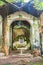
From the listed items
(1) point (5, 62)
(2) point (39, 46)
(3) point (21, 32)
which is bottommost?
(1) point (5, 62)

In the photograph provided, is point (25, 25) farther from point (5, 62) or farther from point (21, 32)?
point (5, 62)

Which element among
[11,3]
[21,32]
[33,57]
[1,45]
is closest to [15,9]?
[11,3]

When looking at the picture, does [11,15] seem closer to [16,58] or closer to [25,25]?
[25,25]

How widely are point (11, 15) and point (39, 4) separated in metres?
0.44

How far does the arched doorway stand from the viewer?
295 centimetres

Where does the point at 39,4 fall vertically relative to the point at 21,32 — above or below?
above

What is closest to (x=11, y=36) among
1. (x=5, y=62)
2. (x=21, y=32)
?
(x=21, y=32)

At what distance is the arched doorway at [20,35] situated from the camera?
2947 millimetres

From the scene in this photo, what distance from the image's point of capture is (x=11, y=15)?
296 centimetres

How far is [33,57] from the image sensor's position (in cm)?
295

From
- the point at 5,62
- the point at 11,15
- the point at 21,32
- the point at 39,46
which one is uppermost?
the point at 11,15

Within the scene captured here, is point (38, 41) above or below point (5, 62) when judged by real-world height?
above

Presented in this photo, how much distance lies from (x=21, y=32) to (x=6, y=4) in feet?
1.52

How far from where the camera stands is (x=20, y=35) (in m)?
2.96
